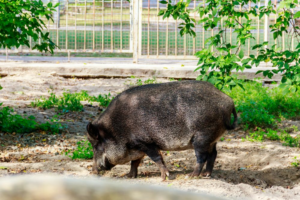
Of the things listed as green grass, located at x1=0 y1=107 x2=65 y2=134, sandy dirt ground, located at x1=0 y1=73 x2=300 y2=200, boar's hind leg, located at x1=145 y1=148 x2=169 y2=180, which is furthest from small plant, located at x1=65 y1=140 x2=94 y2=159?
boar's hind leg, located at x1=145 y1=148 x2=169 y2=180

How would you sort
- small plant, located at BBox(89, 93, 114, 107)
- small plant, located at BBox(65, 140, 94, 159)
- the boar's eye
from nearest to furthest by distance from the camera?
1. the boar's eye
2. small plant, located at BBox(65, 140, 94, 159)
3. small plant, located at BBox(89, 93, 114, 107)

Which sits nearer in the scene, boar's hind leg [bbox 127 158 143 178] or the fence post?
boar's hind leg [bbox 127 158 143 178]

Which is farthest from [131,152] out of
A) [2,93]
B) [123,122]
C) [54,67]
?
[54,67]

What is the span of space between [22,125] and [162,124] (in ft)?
9.69

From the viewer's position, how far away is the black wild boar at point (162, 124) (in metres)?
4.99

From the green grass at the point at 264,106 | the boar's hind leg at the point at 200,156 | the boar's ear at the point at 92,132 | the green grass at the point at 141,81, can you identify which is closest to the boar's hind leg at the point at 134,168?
the boar's ear at the point at 92,132

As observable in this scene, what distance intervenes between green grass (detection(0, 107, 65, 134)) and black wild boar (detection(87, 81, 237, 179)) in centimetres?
195

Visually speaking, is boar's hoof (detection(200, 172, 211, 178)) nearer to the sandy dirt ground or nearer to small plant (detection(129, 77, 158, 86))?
the sandy dirt ground

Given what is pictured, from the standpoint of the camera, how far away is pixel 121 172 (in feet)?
19.1

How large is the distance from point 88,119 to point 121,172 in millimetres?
2442

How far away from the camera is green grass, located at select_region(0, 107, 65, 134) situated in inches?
273

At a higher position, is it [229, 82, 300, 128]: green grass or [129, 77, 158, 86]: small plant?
[129, 77, 158, 86]: small plant

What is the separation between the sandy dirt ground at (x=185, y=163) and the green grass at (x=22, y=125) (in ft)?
0.31

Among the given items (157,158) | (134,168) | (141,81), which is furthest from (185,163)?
(141,81)
